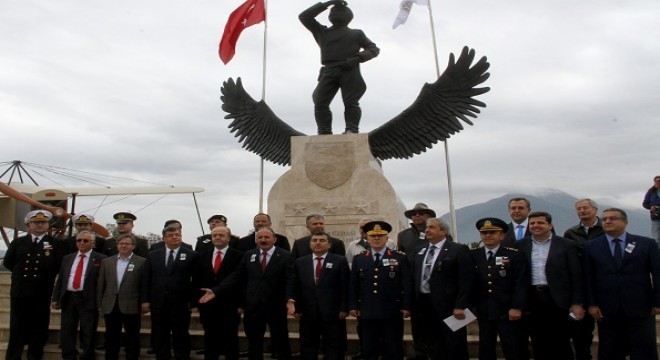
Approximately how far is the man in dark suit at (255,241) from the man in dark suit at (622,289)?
3177mm

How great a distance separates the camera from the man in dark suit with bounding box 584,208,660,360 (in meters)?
4.36

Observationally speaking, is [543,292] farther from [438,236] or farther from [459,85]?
[459,85]

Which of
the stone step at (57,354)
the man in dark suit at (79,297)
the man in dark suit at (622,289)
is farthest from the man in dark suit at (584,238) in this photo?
the man in dark suit at (79,297)

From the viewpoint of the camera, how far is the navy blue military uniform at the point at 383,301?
4.93 meters

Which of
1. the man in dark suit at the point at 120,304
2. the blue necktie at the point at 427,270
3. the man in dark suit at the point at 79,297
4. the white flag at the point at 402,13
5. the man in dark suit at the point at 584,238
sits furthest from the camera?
the white flag at the point at 402,13

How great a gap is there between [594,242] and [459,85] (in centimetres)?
490

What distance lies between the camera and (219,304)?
551 centimetres

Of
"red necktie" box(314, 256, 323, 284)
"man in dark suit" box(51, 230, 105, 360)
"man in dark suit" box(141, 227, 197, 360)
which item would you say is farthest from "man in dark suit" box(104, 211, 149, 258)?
"red necktie" box(314, 256, 323, 284)

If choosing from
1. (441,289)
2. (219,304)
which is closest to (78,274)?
(219,304)

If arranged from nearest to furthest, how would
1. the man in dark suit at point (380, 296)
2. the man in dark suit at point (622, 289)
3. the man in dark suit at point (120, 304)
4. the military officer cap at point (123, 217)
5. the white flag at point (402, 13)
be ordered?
the man in dark suit at point (622, 289) < the man in dark suit at point (380, 296) < the man in dark suit at point (120, 304) < the military officer cap at point (123, 217) < the white flag at point (402, 13)

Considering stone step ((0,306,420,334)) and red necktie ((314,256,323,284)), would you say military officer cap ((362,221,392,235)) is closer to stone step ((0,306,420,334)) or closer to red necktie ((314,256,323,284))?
red necktie ((314,256,323,284))

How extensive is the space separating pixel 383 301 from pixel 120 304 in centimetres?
267

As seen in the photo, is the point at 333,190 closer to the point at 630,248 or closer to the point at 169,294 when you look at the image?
the point at 169,294

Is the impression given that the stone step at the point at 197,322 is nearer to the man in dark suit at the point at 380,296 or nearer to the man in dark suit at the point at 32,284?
the man in dark suit at the point at 32,284
